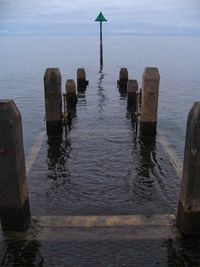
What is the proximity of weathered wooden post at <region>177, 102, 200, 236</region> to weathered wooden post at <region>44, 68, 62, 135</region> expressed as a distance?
6440 mm

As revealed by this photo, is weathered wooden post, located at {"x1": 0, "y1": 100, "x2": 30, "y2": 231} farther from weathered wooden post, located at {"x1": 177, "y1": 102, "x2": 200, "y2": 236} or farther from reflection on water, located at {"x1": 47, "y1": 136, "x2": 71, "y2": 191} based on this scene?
weathered wooden post, located at {"x1": 177, "y1": 102, "x2": 200, "y2": 236}

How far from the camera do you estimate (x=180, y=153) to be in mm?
12242

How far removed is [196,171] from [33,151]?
6780 millimetres

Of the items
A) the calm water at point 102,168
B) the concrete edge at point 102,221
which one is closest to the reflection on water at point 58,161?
the calm water at point 102,168

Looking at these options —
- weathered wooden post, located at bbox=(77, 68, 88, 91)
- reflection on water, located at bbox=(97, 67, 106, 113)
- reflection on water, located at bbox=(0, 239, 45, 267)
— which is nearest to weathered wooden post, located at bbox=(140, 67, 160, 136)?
reflection on water, located at bbox=(97, 67, 106, 113)

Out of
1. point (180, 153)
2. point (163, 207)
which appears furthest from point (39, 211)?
point (180, 153)

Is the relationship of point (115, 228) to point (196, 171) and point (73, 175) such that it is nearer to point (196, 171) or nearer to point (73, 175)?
point (196, 171)

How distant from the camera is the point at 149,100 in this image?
11.7 m

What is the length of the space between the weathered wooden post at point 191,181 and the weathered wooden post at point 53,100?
254 inches

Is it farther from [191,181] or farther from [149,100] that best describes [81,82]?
[191,181]

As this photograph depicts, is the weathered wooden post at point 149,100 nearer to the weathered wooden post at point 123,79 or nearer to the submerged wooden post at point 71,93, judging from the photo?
the submerged wooden post at point 71,93

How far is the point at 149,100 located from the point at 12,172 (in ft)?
21.5

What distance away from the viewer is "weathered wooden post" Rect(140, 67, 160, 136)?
1126cm

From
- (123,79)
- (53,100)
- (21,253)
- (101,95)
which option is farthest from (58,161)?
(123,79)
